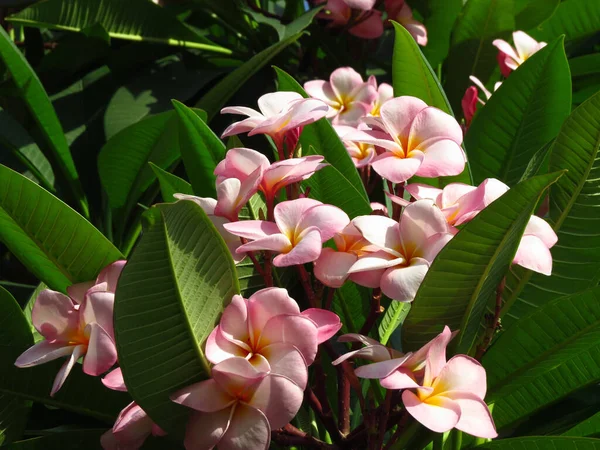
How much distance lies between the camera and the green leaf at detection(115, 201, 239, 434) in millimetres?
549

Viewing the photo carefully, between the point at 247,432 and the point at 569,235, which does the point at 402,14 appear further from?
the point at 247,432

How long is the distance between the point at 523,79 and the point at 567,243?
0.90ft

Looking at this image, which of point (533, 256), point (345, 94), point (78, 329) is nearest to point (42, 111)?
point (345, 94)

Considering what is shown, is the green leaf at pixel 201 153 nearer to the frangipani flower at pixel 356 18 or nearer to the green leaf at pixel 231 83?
the green leaf at pixel 231 83

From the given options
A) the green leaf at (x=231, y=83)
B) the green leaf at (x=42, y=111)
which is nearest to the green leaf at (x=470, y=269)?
the green leaf at (x=231, y=83)

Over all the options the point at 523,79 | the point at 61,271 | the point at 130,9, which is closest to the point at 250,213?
the point at 61,271

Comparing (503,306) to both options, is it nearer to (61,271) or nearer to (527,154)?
(527,154)

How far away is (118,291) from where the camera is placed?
55 centimetres

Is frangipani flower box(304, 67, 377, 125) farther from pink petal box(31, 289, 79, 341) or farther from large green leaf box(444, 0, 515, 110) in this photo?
pink petal box(31, 289, 79, 341)

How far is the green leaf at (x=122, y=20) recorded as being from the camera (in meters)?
1.49

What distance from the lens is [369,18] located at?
149 cm

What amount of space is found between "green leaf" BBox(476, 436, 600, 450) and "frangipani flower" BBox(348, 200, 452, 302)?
0.18m

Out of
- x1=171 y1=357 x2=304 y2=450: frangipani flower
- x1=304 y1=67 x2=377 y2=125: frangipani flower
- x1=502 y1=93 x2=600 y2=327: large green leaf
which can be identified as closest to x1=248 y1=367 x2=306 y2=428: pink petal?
x1=171 y1=357 x2=304 y2=450: frangipani flower

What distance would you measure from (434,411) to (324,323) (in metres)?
0.11
